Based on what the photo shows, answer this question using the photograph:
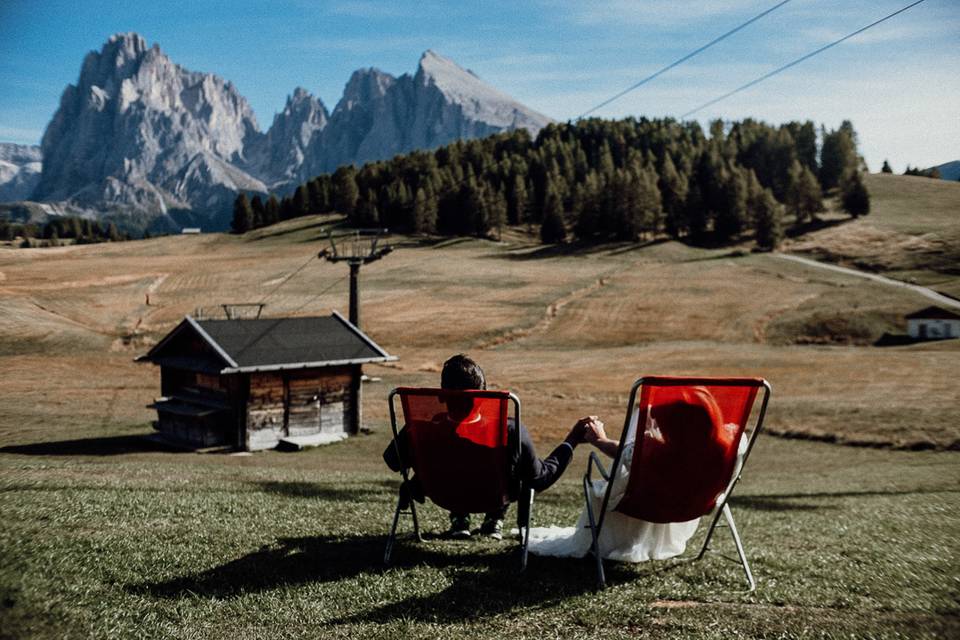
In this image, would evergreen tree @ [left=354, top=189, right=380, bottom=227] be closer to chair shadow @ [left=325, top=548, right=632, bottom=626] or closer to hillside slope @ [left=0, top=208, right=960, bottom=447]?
hillside slope @ [left=0, top=208, right=960, bottom=447]

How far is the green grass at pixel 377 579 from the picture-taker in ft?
14.0

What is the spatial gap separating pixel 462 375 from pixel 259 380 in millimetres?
21049

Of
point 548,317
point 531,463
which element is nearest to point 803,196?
point 548,317

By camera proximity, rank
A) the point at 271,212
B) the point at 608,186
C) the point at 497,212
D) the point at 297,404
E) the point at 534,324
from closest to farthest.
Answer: the point at 297,404 → the point at 534,324 → the point at 608,186 → the point at 497,212 → the point at 271,212

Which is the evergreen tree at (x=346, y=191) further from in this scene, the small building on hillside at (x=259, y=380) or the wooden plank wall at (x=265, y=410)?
the wooden plank wall at (x=265, y=410)

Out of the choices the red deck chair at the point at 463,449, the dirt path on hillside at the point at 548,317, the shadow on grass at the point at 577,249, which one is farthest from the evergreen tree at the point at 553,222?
the red deck chair at the point at 463,449

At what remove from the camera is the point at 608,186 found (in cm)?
9794

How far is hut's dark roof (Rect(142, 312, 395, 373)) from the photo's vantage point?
2486cm

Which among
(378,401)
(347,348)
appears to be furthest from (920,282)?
(347,348)

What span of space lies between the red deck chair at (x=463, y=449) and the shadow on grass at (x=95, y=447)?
17.8m

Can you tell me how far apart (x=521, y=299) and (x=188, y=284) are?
95.4 feet

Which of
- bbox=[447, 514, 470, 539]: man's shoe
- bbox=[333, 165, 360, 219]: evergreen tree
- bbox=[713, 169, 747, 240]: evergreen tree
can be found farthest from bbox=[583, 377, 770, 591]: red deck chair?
bbox=[333, 165, 360, 219]: evergreen tree

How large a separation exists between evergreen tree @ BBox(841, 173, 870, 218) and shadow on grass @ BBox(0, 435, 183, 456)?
99599 mm

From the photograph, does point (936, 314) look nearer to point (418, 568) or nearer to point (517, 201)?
point (418, 568)
